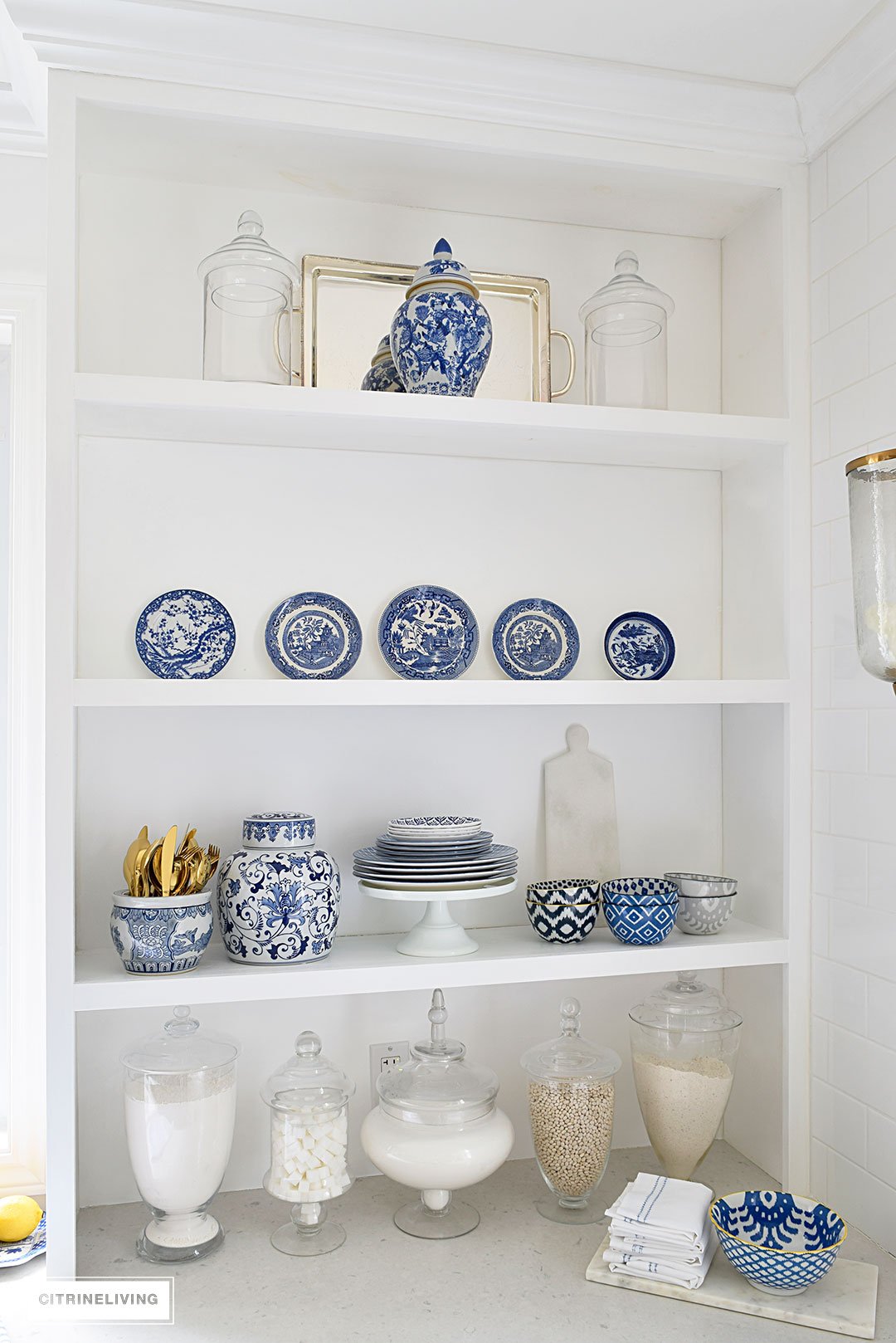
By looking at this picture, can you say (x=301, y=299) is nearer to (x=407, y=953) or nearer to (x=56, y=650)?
(x=56, y=650)

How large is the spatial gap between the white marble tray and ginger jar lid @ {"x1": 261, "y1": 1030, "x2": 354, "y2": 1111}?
0.43 meters

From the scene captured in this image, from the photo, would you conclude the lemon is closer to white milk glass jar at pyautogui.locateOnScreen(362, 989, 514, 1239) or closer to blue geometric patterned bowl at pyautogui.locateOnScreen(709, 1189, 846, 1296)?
white milk glass jar at pyautogui.locateOnScreen(362, 989, 514, 1239)

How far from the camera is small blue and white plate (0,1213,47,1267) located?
60.8 inches

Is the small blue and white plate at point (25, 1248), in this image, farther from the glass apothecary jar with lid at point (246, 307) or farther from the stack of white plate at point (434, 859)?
the glass apothecary jar with lid at point (246, 307)

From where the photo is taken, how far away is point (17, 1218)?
5.24ft

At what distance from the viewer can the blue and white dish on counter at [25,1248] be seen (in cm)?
154

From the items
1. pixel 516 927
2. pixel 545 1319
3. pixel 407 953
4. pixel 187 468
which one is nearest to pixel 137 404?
pixel 187 468

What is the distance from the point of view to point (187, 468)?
70.2 inches

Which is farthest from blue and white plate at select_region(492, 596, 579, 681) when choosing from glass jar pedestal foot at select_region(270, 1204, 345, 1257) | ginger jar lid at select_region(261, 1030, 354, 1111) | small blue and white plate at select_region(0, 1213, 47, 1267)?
small blue and white plate at select_region(0, 1213, 47, 1267)

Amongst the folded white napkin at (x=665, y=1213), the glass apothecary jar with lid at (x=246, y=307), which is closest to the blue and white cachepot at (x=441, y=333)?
the glass apothecary jar with lid at (x=246, y=307)

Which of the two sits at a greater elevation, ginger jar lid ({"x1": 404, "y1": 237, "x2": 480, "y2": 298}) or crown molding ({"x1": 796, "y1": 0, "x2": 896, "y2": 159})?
crown molding ({"x1": 796, "y1": 0, "x2": 896, "y2": 159})

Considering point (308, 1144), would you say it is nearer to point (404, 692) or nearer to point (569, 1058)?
point (569, 1058)

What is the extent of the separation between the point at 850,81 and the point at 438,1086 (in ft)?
5.30

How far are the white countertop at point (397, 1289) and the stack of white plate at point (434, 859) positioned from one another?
1.71 ft
